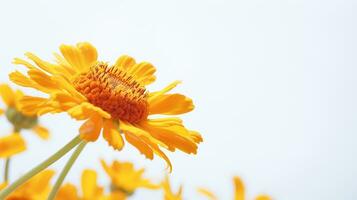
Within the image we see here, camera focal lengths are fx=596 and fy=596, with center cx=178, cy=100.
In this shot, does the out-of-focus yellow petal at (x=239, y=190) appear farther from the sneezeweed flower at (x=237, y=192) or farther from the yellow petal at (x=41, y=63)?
the yellow petal at (x=41, y=63)

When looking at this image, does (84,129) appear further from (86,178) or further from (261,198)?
(261,198)

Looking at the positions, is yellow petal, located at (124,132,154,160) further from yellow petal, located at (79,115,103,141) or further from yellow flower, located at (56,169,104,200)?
yellow flower, located at (56,169,104,200)

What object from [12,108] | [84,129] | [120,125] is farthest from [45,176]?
[12,108]

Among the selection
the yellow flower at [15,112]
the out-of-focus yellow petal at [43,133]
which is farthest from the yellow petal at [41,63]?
the out-of-focus yellow petal at [43,133]

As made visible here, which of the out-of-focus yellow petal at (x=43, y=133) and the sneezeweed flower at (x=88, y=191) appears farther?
the out-of-focus yellow petal at (x=43, y=133)

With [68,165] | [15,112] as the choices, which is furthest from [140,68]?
[15,112]

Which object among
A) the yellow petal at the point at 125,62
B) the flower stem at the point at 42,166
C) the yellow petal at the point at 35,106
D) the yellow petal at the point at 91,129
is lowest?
the flower stem at the point at 42,166

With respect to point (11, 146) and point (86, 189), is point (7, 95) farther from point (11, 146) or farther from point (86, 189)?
point (11, 146)
